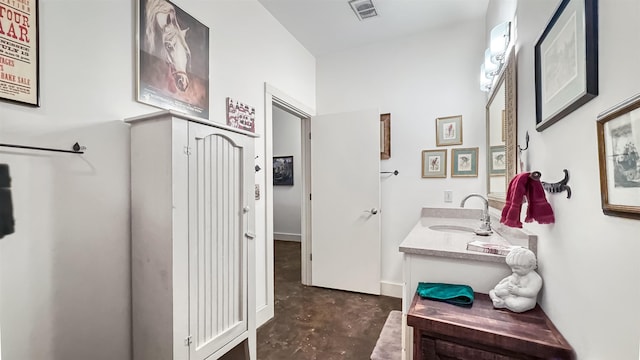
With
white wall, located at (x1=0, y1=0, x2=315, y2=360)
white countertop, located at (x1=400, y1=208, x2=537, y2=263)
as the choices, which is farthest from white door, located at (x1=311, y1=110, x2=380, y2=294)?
white wall, located at (x1=0, y1=0, x2=315, y2=360)

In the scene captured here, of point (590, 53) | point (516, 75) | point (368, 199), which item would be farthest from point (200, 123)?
point (368, 199)

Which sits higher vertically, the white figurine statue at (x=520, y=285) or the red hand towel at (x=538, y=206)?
the red hand towel at (x=538, y=206)

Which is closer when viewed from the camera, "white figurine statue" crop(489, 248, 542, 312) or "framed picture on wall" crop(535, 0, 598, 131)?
"framed picture on wall" crop(535, 0, 598, 131)

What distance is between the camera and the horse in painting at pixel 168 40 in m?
1.41

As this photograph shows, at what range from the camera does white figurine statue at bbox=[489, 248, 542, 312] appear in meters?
1.07

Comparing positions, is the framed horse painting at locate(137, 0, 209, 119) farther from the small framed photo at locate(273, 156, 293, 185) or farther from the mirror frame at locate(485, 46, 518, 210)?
the small framed photo at locate(273, 156, 293, 185)

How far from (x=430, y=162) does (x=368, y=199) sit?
0.73 meters

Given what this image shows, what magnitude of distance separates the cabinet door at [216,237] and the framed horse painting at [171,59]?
41 cm

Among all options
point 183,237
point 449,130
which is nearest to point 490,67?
point 449,130

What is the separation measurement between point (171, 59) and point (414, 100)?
2259 mm

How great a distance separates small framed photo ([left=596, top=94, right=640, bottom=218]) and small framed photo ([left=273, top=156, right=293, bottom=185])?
504 centimetres

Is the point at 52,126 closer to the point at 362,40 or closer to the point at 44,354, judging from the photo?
the point at 44,354

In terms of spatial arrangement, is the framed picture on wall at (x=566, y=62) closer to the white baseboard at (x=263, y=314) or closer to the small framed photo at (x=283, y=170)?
the white baseboard at (x=263, y=314)

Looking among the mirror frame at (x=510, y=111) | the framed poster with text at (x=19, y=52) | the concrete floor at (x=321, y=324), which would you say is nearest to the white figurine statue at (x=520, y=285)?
the mirror frame at (x=510, y=111)
